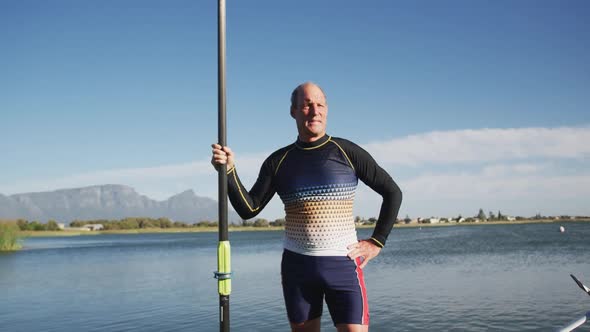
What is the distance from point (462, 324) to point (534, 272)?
14125 mm

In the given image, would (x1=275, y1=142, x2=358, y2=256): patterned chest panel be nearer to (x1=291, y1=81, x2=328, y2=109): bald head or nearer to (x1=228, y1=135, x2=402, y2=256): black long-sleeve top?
(x1=228, y1=135, x2=402, y2=256): black long-sleeve top

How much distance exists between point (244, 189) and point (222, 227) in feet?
1.45

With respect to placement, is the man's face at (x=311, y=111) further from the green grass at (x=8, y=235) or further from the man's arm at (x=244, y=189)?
the green grass at (x=8, y=235)

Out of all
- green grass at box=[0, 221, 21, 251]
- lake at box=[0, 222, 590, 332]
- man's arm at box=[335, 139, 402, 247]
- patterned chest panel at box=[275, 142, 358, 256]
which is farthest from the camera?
green grass at box=[0, 221, 21, 251]

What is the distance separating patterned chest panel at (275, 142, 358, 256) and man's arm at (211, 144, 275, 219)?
0.80 feet

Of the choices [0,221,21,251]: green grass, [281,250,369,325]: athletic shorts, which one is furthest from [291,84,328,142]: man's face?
[0,221,21,251]: green grass

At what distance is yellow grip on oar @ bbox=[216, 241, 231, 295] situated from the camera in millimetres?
3670

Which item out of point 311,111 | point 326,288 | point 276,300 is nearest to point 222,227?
point 326,288

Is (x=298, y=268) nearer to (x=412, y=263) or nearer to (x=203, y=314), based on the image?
(x=203, y=314)

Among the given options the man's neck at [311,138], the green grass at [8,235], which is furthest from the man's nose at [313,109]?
the green grass at [8,235]

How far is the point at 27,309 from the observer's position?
19.9 metres

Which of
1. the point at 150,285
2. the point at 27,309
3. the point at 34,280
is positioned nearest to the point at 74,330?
the point at 27,309

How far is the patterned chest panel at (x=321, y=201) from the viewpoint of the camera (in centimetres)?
389

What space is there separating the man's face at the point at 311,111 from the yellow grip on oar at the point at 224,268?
3.41 feet
